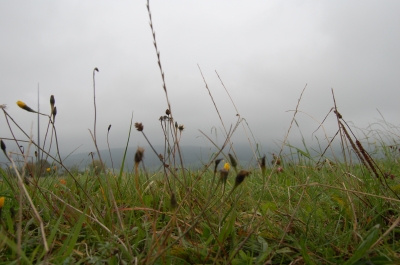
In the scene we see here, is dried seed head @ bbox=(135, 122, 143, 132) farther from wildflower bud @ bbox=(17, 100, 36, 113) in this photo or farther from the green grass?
wildflower bud @ bbox=(17, 100, 36, 113)

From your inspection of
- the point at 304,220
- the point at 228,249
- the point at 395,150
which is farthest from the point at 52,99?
the point at 395,150

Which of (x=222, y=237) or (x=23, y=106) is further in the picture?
(x=23, y=106)

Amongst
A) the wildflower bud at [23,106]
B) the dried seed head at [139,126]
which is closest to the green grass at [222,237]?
the dried seed head at [139,126]

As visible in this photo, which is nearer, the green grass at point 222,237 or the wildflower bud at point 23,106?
the green grass at point 222,237

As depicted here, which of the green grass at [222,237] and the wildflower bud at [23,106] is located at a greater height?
the wildflower bud at [23,106]

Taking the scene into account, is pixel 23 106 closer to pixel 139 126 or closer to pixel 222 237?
pixel 139 126

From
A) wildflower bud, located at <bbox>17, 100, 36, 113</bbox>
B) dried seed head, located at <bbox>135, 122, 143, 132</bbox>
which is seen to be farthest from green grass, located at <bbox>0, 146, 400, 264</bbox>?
wildflower bud, located at <bbox>17, 100, 36, 113</bbox>

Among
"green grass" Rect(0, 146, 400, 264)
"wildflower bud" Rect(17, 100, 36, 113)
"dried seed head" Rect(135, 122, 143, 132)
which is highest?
"wildflower bud" Rect(17, 100, 36, 113)

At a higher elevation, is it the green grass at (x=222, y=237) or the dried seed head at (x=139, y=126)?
the dried seed head at (x=139, y=126)

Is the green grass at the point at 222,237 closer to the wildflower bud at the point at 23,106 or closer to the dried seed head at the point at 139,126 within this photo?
the dried seed head at the point at 139,126

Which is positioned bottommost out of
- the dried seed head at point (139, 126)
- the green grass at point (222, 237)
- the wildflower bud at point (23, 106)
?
the green grass at point (222, 237)

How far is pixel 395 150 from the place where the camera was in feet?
9.83

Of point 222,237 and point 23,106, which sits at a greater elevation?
point 23,106

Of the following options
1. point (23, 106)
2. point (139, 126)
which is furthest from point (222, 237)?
point (23, 106)
